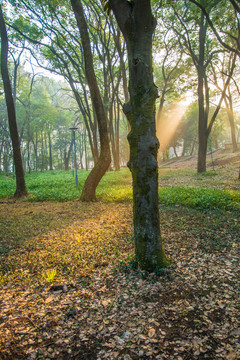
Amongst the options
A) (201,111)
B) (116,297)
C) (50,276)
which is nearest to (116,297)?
(116,297)

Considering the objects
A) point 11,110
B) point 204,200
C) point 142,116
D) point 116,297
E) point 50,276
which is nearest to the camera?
point 116,297

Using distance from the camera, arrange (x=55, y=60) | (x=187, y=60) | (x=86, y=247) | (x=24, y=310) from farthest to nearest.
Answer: (x=187, y=60) < (x=55, y=60) < (x=86, y=247) < (x=24, y=310)

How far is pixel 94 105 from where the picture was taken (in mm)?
8336

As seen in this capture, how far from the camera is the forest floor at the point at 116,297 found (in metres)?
2.11

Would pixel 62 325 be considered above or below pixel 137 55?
below

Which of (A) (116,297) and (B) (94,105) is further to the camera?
(B) (94,105)

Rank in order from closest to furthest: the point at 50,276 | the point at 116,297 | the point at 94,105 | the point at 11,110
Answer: the point at 116,297 → the point at 50,276 → the point at 94,105 → the point at 11,110

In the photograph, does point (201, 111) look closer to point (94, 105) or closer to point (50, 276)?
point (94, 105)

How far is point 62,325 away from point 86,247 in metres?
2.01

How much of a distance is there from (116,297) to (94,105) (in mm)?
6923

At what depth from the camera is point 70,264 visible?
374 centimetres

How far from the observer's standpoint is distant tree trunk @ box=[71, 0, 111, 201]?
8008 mm

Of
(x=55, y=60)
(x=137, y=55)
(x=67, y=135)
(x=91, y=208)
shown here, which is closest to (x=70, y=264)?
(x=137, y=55)

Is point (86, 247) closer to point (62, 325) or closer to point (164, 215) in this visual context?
point (62, 325)
